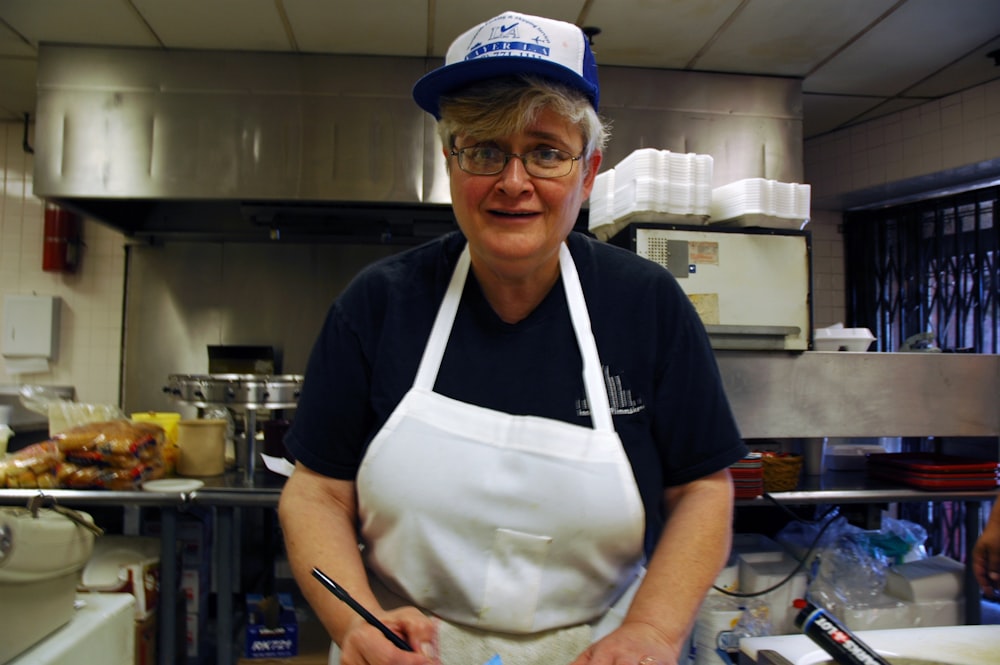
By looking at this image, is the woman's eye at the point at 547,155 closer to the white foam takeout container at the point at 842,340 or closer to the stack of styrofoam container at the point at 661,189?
the stack of styrofoam container at the point at 661,189

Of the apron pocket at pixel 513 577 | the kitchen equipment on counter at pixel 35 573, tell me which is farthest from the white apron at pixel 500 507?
the kitchen equipment on counter at pixel 35 573

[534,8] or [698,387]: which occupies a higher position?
[534,8]

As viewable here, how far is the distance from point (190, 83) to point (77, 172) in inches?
31.4

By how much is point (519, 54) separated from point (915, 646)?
111 cm

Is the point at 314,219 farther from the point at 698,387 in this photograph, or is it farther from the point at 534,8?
the point at 698,387

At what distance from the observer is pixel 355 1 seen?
9.93 ft

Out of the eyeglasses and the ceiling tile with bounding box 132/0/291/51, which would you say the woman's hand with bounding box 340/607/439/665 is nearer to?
the eyeglasses

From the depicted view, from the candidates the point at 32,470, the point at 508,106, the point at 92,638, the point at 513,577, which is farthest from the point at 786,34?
the point at 32,470

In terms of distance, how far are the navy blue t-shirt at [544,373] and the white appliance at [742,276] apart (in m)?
1.34

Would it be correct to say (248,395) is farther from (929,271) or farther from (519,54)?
(929,271)

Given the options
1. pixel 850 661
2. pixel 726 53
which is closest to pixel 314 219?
pixel 726 53

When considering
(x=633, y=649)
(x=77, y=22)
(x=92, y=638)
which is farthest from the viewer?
(x=77, y=22)

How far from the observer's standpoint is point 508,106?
36.7 inches

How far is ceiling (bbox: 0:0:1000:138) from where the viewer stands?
10.1 feet
